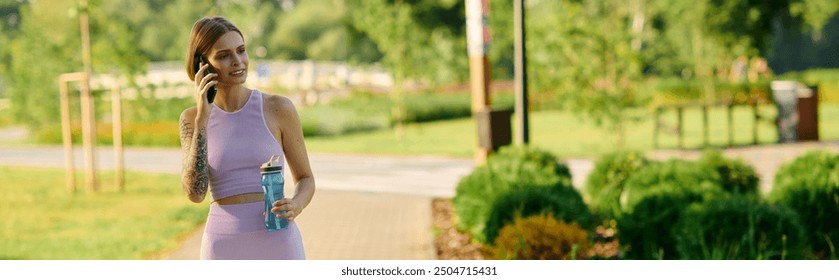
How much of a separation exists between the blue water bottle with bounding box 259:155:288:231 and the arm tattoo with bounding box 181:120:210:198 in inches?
6.4

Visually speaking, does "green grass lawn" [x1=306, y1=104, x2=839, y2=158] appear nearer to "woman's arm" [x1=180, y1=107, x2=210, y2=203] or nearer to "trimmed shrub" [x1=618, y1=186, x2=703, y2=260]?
"trimmed shrub" [x1=618, y1=186, x2=703, y2=260]

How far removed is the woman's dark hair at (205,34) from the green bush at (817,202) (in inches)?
182

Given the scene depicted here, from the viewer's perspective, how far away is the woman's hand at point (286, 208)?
8.88 feet

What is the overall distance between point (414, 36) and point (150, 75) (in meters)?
6.11

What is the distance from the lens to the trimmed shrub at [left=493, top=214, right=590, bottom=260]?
570cm

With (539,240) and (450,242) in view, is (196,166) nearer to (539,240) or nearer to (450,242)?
(539,240)

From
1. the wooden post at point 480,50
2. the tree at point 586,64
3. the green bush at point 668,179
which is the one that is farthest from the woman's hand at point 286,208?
the tree at point 586,64

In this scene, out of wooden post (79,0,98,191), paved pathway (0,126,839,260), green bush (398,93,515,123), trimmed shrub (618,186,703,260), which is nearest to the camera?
trimmed shrub (618,186,703,260)

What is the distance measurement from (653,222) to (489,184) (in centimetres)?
137

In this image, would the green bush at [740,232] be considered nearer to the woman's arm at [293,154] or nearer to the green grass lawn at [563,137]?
the woman's arm at [293,154]

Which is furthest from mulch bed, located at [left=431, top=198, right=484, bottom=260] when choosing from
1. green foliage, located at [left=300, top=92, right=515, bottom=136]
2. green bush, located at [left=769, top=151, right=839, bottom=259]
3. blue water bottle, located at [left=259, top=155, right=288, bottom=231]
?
green foliage, located at [left=300, top=92, right=515, bottom=136]

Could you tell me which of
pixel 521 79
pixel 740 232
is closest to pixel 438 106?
pixel 521 79

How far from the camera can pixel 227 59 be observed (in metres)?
2.72
